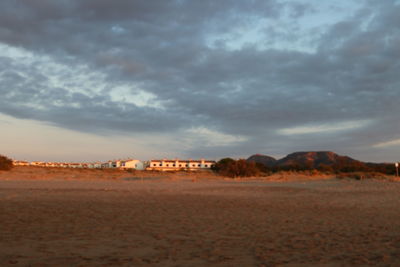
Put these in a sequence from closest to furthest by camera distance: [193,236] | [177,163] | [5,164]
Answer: [193,236], [5,164], [177,163]

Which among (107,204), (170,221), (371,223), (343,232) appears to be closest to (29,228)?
(170,221)

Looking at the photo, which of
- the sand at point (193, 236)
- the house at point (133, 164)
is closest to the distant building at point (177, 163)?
the house at point (133, 164)

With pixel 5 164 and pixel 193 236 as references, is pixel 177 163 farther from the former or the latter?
pixel 193 236

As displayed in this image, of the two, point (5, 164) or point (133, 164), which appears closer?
point (5, 164)

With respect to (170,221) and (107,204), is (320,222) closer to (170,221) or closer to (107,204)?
(170,221)

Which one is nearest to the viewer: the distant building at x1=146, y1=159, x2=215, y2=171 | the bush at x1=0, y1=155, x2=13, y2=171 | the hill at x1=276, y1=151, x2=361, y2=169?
the bush at x1=0, y1=155, x2=13, y2=171

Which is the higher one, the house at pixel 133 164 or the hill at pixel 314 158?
the hill at pixel 314 158

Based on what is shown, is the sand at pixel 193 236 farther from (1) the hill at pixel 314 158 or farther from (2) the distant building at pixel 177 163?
(2) the distant building at pixel 177 163

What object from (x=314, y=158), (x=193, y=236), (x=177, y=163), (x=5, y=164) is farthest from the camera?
(x=177, y=163)

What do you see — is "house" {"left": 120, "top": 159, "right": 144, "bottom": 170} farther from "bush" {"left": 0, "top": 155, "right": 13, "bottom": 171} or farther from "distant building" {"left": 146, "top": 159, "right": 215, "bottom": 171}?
"bush" {"left": 0, "top": 155, "right": 13, "bottom": 171}

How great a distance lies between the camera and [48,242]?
763cm

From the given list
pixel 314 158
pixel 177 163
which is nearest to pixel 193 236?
pixel 177 163

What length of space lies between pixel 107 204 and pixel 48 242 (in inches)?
299

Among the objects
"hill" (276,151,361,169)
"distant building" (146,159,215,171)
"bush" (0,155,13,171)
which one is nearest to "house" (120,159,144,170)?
"distant building" (146,159,215,171)
